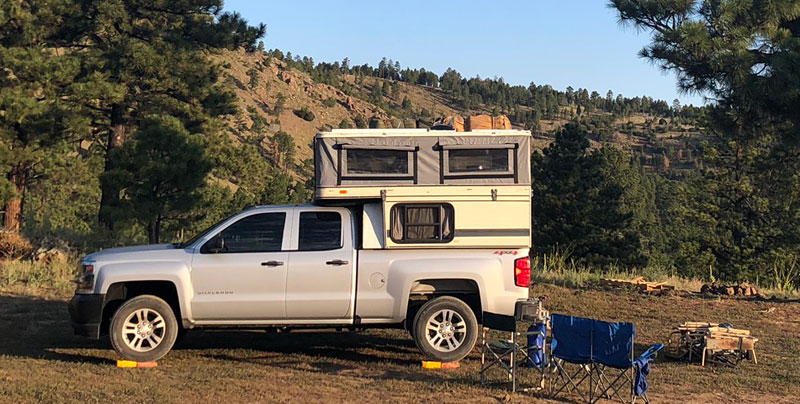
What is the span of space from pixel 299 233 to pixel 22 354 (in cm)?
358

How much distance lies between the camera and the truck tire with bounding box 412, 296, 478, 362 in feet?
27.5

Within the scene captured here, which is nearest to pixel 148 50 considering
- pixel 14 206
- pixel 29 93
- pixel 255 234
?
pixel 29 93

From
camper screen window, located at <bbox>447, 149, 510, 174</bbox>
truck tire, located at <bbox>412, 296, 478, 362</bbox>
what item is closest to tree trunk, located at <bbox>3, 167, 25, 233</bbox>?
truck tire, located at <bbox>412, 296, 478, 362</bbox>

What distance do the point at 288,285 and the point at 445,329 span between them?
1.86 meters

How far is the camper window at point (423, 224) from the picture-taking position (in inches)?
334

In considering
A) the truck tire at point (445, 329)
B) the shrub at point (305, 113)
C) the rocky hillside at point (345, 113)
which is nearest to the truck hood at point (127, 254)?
the truck tire at point (445, 329)

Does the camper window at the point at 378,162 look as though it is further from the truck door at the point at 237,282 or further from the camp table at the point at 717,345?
the camp table at the point at 717,345

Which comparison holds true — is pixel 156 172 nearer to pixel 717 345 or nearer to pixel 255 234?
pixel 255 234

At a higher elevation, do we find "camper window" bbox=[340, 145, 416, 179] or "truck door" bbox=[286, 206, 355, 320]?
"camper window" bbox=[340, 145, 416, 179]

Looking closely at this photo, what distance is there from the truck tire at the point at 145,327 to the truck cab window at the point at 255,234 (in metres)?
0.83

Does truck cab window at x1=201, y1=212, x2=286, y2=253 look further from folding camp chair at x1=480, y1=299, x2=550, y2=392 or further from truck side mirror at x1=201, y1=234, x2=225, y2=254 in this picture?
folding camp chair at x1=480, y1=299, x2=550, y2=392

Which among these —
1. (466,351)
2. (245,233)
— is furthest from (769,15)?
(245,233)

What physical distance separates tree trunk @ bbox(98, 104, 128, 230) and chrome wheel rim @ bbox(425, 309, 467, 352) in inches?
586

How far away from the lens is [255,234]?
28.0 ft
